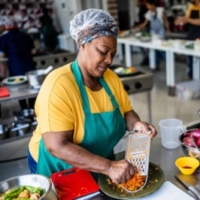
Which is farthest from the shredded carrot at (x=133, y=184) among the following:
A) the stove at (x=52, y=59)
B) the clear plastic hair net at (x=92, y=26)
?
the stove at (x=52, y=59)

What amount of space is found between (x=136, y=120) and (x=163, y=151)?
18 cm

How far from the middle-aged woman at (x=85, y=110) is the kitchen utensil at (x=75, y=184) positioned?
0.04 meters

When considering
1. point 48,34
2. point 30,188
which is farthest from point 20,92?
point 48,34

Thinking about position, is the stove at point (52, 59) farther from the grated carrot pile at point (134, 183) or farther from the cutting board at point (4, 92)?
the grated carrot pile at point (134, 183)

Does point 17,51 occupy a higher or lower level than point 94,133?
lower

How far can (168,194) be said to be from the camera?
0.99 m

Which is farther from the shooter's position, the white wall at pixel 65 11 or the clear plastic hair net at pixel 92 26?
the white wall at pixel 65 11

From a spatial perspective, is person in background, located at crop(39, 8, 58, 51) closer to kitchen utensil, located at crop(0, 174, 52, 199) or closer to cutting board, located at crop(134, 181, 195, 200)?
kitchen utensil, located at crop(0, 174, 52, 199)

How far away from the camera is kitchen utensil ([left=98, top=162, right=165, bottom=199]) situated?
979mm

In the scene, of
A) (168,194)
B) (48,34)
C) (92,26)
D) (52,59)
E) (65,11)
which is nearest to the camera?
(168,194)

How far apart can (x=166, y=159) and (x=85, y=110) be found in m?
0.39

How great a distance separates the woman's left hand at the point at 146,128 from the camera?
1.24 m

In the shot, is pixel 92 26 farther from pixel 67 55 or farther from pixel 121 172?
pixel 67 55

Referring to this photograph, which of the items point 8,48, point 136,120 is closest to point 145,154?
point 136,120
